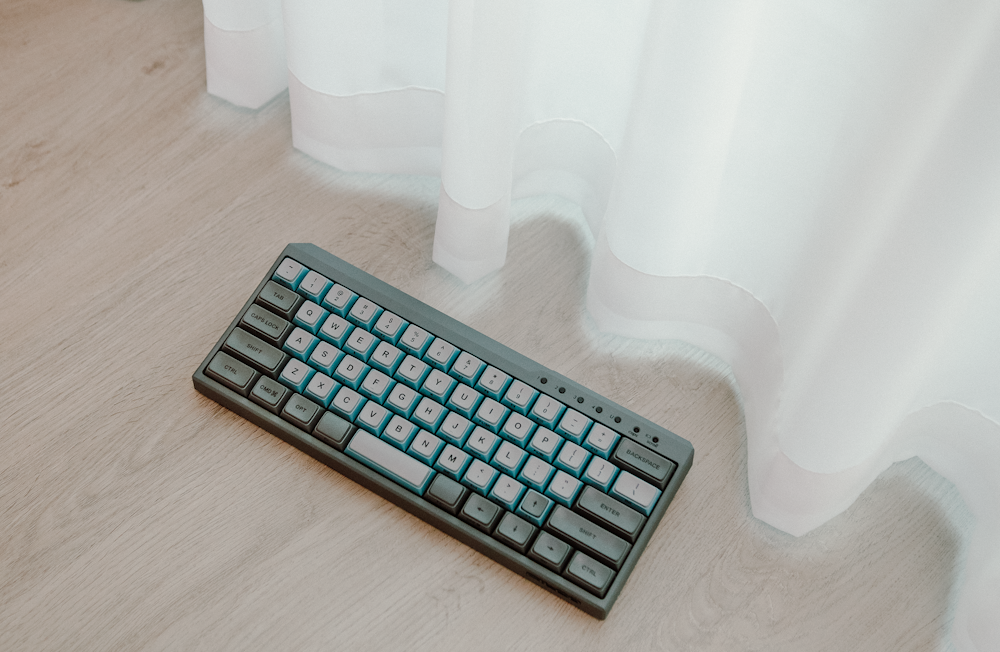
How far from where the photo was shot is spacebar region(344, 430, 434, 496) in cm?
60

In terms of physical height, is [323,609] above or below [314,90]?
below

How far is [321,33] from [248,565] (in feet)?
1.18

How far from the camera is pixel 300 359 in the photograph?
2.09 ft

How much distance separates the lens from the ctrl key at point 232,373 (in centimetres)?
63

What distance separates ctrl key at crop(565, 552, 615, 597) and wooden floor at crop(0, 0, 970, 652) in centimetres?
2

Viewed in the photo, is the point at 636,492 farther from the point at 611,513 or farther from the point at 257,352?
the point at 257,352

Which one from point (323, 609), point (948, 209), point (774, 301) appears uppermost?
point (948, 209)

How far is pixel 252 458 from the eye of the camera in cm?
62

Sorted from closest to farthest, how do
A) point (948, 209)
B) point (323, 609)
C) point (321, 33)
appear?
1. point (948, 209)
2. point (323, 609)
3. point (321, 33)

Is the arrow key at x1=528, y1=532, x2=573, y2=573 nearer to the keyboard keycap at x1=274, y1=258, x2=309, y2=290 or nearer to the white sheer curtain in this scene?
the white sheer curtain

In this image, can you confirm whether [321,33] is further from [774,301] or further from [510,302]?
[774,301]

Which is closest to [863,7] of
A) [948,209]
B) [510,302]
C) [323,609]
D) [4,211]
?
[948,209]

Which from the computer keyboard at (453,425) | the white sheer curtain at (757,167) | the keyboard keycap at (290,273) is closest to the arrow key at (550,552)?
the computer keyboard at (453,425)

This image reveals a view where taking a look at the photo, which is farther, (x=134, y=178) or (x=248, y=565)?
(x=134, y=178)
